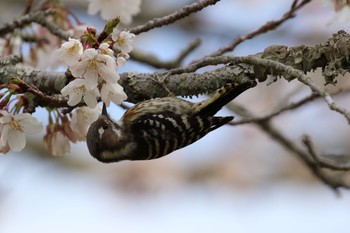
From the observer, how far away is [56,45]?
3.42m

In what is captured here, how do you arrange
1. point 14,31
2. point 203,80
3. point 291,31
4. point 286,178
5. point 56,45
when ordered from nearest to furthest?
point 203,80 → point 14,31 → point 56,45 → point 291,31 → point 286,178

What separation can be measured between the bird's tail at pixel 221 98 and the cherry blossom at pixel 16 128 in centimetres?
67

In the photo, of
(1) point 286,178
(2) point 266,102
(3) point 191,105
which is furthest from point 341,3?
(1) point 286,178

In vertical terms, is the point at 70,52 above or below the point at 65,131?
above

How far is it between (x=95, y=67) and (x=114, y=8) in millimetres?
1088

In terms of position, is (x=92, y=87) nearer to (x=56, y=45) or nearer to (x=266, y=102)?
(x=56, y=45)

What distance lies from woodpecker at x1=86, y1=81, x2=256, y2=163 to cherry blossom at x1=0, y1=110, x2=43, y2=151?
1.32 feet

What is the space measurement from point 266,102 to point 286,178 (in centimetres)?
120

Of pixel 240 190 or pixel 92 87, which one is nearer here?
pixel 92 87

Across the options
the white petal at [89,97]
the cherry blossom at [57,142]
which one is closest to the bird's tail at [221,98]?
the white petal at [89,97]

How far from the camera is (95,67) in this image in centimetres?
215

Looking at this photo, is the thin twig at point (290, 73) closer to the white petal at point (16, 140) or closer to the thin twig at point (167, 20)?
the thin twig at point (167, 20)

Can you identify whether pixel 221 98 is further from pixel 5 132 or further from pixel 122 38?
pixel 5 132

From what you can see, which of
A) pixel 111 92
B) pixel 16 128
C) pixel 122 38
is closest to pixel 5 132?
pixel 16 128
